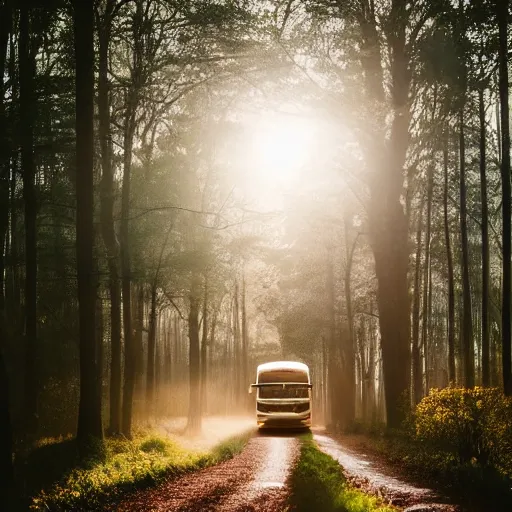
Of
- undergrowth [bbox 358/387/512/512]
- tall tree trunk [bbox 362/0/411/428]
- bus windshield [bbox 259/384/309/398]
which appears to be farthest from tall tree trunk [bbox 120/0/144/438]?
undergrowth [bbox 358/387/512/512]

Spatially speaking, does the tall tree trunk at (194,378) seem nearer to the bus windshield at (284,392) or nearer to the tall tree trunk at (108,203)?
the bus windshield at (284,392)

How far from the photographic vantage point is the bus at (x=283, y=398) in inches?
987

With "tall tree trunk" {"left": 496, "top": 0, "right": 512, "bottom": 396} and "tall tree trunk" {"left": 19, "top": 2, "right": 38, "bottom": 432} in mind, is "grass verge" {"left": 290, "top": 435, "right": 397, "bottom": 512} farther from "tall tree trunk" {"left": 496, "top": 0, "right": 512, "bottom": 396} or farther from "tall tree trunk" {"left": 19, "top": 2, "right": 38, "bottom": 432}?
"tall tree trunk" {"left": 19, "top": 2, "right": 38, "bottom": 432}

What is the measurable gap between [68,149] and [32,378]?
7.16 m

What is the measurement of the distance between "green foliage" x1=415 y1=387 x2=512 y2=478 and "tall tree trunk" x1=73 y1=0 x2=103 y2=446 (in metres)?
7.59

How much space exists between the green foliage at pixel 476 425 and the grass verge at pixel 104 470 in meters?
5.58

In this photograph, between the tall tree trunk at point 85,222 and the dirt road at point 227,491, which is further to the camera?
the tall tree trunk at point 85,222

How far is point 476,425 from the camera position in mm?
11883

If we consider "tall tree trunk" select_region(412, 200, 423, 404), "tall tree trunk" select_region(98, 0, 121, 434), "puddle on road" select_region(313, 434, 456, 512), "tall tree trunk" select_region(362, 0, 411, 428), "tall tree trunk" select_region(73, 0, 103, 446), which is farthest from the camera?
"tall tree trunk" select_region(412, 200, 423, 404)

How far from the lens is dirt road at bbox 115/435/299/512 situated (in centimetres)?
945

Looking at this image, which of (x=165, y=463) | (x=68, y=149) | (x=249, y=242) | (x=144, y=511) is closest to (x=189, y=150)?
(x=249, y=242)

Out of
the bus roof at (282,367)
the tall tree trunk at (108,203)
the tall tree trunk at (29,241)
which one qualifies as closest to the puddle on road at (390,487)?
the tall tree trunk at (108,203)

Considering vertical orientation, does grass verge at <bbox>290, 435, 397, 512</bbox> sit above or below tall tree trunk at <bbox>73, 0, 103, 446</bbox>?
below

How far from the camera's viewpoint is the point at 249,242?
2720 cm
